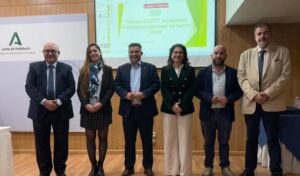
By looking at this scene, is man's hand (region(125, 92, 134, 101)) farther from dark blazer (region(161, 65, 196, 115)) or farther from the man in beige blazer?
the man in beige blazer

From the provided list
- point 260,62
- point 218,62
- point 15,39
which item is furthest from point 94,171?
point 15,39

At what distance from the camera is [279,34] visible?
3.82 m

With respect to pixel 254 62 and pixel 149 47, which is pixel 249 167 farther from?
pixel 149 47

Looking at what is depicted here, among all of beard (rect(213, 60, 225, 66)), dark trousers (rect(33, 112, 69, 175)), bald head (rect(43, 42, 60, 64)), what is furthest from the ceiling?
dark trousers (rect(33, 112, 69, 175))

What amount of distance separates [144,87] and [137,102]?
0.18 metres

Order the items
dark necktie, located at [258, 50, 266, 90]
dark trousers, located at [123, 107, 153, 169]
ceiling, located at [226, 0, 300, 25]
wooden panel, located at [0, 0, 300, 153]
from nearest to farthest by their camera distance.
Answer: ceiling, located at [226, 0, 300, 25] < dark necktie, located at [258, 50, 266, 90] < dark trousers, located at [123, 107, 153, 169] < wooden panel, located at [0, 0, 300, 153]

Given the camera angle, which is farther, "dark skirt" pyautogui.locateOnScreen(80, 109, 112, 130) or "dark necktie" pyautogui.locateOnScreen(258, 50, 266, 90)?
"dark skirt" pyautogui.locateOnScreen(80, 109, 112, 130)

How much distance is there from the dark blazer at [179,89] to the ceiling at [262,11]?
34.5 inches

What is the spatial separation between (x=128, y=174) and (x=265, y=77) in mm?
1789

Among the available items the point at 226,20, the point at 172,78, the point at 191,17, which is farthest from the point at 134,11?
the point at 172,78

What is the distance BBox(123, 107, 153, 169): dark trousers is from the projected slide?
4.06ft

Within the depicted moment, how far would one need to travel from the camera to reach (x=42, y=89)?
294 cm

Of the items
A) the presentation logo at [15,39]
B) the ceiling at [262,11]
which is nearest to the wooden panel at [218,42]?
the ceiling at [262,11]

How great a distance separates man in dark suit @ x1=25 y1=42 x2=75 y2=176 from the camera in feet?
9.54
